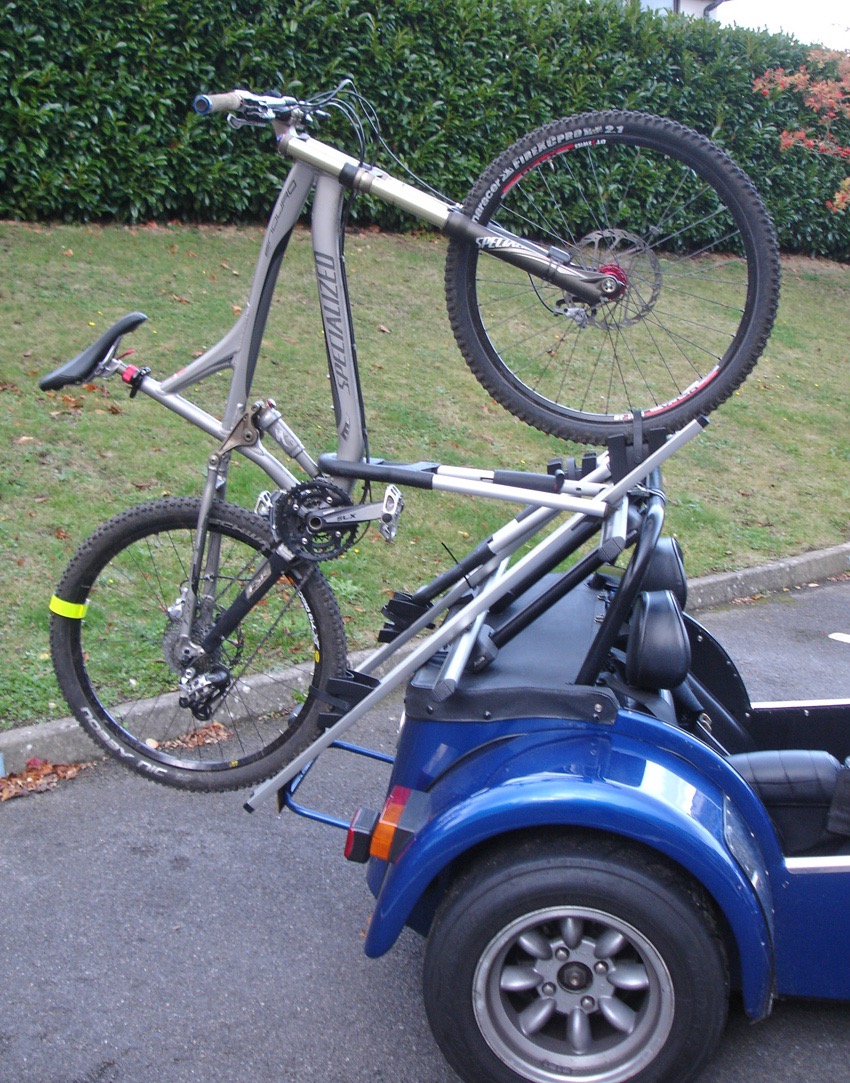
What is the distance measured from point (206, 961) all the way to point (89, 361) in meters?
1.76

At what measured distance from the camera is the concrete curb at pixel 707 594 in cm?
396

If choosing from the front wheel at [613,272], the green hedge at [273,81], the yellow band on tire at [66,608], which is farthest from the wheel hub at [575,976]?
the green hedge at [273,81]

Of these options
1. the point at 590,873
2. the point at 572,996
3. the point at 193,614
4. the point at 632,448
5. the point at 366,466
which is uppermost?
the point at 632,448

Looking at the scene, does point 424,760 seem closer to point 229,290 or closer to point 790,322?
point 229,290

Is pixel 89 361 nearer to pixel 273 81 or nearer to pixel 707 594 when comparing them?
pixel 707 594

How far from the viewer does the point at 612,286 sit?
2725mm

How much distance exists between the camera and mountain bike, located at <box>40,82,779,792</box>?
8.82ft

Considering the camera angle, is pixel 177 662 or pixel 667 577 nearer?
pixel 667 577

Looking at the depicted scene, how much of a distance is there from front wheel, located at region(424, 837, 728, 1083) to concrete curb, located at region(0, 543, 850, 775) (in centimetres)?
209

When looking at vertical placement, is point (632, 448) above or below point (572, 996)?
above

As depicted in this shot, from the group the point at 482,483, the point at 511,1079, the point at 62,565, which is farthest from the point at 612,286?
the point at 62,565

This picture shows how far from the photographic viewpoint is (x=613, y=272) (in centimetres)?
275

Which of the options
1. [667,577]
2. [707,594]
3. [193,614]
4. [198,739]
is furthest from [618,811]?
[707,594]

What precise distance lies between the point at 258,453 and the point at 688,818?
157cm
